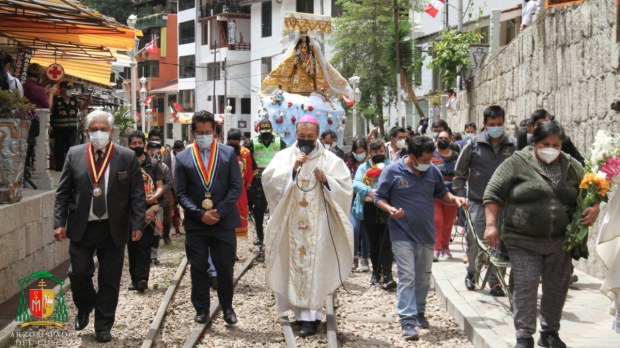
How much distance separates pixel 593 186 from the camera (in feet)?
20.8

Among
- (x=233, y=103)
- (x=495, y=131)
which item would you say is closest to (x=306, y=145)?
(x=495, y=131)

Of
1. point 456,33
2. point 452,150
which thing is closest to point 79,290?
point 452,150

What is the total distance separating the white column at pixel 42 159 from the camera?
Result: 12.6 m

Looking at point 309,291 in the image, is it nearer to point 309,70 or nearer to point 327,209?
point 327,209

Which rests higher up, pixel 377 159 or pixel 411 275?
pixel 377 159

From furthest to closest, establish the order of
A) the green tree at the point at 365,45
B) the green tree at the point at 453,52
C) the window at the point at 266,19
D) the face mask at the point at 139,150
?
the window at the point at 266,19, the green tree at the point at 365,45, the green tree at the point at 453,52, the face mask at the point at 139,150

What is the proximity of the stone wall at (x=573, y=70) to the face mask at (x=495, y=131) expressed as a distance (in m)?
1.51

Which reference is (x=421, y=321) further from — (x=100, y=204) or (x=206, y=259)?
(x=100, y=204)

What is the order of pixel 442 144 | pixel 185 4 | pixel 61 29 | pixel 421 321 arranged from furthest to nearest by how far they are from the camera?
pixel 185 4
pixel 61 29
pixel 442 144
pixel 421 321

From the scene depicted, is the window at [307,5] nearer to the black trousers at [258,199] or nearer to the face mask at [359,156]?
the black trousers at [258,199]

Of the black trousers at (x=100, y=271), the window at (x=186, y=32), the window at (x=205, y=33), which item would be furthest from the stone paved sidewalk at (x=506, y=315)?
the window at (x=186, y=32)

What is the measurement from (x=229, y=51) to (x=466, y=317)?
5667 cm

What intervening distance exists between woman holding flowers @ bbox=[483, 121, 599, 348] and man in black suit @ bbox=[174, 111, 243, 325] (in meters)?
2.64

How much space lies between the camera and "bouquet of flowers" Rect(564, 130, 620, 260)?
20.6 ft
